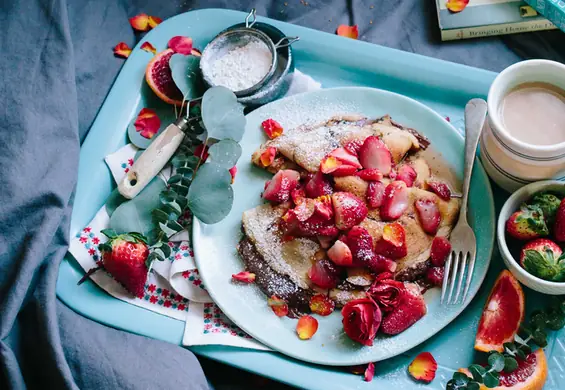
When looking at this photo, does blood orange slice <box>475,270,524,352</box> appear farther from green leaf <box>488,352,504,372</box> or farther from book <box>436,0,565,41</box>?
book <box>436,0,565,41</box>

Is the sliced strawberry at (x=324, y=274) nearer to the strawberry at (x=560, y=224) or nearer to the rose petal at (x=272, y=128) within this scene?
the rose petal at (x=272, y=128)

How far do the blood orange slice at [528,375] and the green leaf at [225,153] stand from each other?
1.02m

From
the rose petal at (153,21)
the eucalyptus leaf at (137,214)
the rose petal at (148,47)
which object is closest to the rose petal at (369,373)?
the eucalyptus leaf at (137,214)

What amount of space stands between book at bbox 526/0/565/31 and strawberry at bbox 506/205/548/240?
0.79 meters

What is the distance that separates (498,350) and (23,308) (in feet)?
4.97

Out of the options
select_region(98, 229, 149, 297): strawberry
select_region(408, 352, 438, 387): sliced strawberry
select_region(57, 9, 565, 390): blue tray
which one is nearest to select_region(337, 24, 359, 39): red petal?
select_region(57, 9, 565, 390): blue tray

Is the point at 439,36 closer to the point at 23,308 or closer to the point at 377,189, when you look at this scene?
the point at 377,189

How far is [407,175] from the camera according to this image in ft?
7.62

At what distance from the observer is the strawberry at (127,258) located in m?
2.28

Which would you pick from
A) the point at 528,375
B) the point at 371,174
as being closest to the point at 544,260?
the point at 528,375

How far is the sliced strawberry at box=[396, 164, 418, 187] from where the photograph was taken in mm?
2312

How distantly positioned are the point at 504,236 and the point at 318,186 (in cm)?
60

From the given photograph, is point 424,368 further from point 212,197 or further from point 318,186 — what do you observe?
point 212,197

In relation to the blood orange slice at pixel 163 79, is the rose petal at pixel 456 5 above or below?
below
